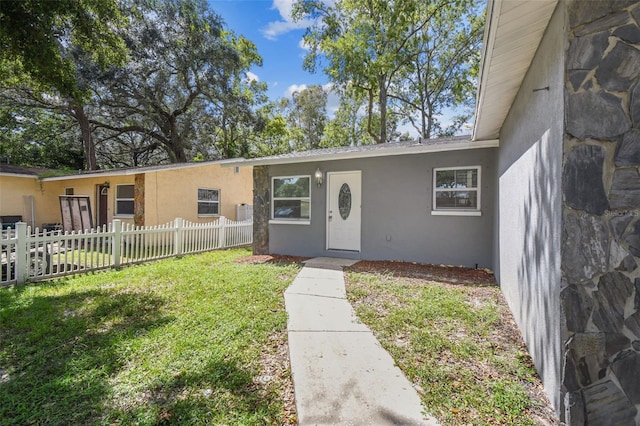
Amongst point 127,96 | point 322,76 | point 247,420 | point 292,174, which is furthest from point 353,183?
point 127,96

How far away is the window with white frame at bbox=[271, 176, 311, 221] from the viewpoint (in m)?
8.48

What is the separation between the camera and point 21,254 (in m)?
5.55

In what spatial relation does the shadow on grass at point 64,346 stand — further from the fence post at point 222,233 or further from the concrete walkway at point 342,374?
the fence post at point 222,233

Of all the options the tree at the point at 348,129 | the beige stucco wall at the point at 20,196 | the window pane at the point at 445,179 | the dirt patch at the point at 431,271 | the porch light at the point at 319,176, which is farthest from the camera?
the tree at the point at 348,129

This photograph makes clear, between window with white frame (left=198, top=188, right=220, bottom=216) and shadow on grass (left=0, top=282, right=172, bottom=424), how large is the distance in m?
7.66

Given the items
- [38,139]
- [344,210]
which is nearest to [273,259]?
[344,210]

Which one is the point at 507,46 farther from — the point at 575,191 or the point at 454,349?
the point at 454,349

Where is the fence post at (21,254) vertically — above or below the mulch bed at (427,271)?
above

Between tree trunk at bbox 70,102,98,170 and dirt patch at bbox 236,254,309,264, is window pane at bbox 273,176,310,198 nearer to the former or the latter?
dirt patch at bbox 236,254,309,264

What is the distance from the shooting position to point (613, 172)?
2.00m

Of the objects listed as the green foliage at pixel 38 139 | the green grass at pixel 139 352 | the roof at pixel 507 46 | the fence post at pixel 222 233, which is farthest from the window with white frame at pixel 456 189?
the green foliage at pixel 38 139

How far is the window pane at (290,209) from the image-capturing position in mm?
8516

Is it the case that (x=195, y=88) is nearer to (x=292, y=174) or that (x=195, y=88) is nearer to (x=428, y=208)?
(x=292, y=174)

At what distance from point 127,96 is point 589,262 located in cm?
2050
